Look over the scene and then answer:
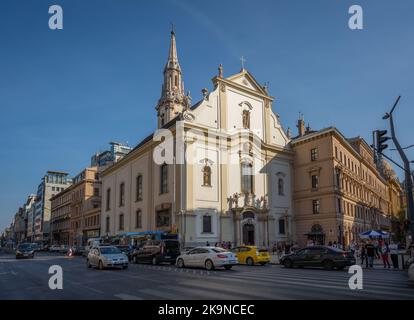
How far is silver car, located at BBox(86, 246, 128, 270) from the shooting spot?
22359mm

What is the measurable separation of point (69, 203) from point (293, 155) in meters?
61.1

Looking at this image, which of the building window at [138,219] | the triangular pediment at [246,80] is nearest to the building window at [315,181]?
the triangular pediment at [246,80]

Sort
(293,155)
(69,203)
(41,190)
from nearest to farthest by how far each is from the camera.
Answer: (293,155), (69,203), (41,190)

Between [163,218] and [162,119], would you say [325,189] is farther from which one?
[162,119]

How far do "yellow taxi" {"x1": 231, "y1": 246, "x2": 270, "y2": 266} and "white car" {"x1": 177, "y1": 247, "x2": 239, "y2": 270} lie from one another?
4.66 meters

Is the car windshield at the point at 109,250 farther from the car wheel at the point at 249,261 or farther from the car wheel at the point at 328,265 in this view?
the car wheel at the point at 328,265

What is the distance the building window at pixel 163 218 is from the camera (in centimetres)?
4128

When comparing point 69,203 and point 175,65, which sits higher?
point 175,65

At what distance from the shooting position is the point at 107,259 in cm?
2234

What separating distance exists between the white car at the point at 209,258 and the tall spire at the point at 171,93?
122ft
